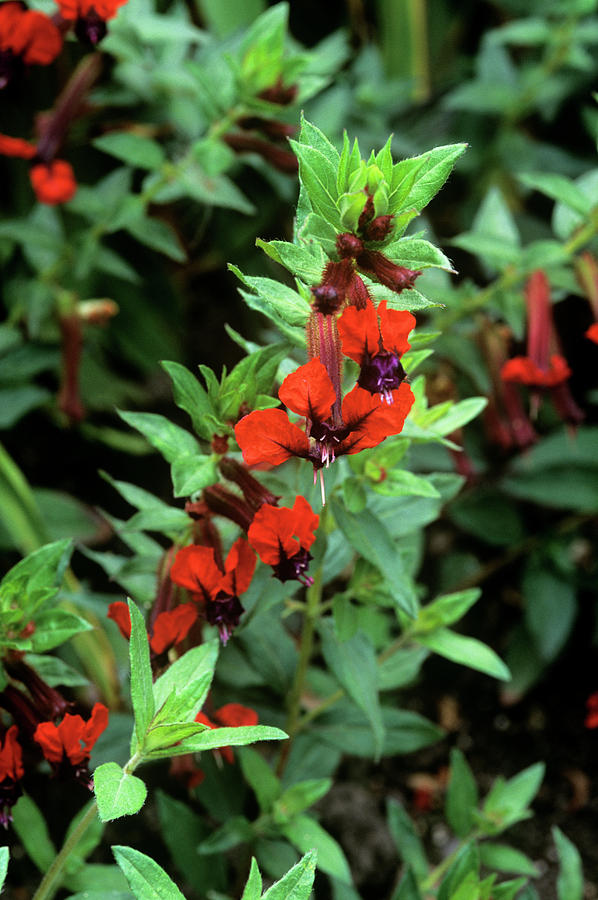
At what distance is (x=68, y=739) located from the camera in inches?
29.8

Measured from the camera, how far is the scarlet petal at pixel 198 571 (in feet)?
2.54

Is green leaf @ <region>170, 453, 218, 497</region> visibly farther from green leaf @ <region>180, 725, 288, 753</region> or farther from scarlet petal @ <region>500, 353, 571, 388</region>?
scarlet petal @ <region>500, 353, 571, 388</region>

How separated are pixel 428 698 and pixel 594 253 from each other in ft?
2.66

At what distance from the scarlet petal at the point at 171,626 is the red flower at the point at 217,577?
0.03 m

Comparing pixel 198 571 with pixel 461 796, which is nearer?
pixel 198 571

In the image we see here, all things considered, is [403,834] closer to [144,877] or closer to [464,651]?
[464,651]

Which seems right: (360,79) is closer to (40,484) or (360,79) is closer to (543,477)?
(543,477)

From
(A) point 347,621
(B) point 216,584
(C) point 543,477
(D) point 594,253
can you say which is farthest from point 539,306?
(B) point 216,584

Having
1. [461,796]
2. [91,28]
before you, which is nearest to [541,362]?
[461,796]

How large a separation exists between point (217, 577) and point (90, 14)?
2.23 ft

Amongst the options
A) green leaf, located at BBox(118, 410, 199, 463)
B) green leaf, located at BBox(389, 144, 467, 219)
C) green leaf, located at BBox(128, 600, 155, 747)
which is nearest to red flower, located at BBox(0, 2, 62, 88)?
green leaf, located at BBox(118, 410, 199, 463)

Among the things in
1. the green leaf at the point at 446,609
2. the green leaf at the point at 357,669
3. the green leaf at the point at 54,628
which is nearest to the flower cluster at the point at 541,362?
the green leaf at the point at 446,609

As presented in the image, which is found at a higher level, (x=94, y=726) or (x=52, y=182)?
(x=52, y=182)

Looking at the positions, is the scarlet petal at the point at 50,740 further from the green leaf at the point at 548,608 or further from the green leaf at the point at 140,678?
the green leaf at the point at 548,608
